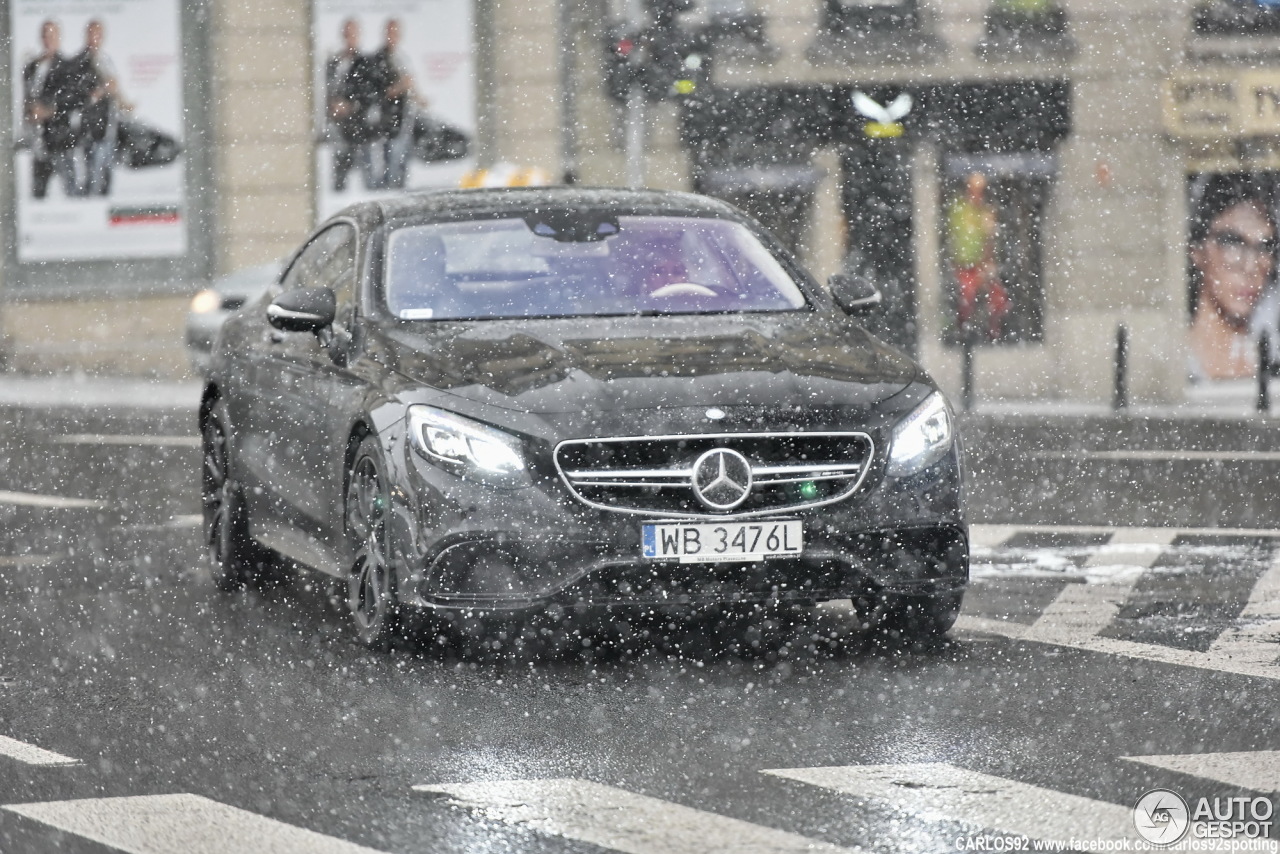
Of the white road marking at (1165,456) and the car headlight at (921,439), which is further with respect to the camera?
the white road marking at (1165,456)

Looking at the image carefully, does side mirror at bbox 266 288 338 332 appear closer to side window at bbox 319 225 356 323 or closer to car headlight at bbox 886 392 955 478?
side window at bbox 319 225 356 323

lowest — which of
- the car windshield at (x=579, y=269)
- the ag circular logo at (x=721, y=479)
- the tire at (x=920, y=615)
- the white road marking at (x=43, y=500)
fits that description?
the white road marking at (x=43, y=500)

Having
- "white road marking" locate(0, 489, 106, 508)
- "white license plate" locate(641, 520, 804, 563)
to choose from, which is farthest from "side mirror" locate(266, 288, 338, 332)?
"white road marking" locate(0, 489, 106, 508)

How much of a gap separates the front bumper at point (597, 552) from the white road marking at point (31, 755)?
151cm

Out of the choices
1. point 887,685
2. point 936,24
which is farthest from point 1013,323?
point 887,685

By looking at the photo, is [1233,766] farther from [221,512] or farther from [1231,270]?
[1231,270]

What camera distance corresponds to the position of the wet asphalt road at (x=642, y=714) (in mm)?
5719

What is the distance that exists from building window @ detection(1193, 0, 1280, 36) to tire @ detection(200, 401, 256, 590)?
1799 cm

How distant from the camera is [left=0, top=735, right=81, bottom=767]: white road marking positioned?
255 inches

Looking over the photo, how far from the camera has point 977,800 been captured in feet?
19.2

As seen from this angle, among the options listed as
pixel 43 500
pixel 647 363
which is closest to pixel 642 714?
pixel 647 363

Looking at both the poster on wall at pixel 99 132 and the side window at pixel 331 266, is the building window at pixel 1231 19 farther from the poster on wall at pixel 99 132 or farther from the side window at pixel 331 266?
the side window at pixel 331 266

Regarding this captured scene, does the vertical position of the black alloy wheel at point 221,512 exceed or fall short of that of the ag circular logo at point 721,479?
it falls short

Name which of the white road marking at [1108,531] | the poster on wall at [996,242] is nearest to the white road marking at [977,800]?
the white road marking at [1108,531]
